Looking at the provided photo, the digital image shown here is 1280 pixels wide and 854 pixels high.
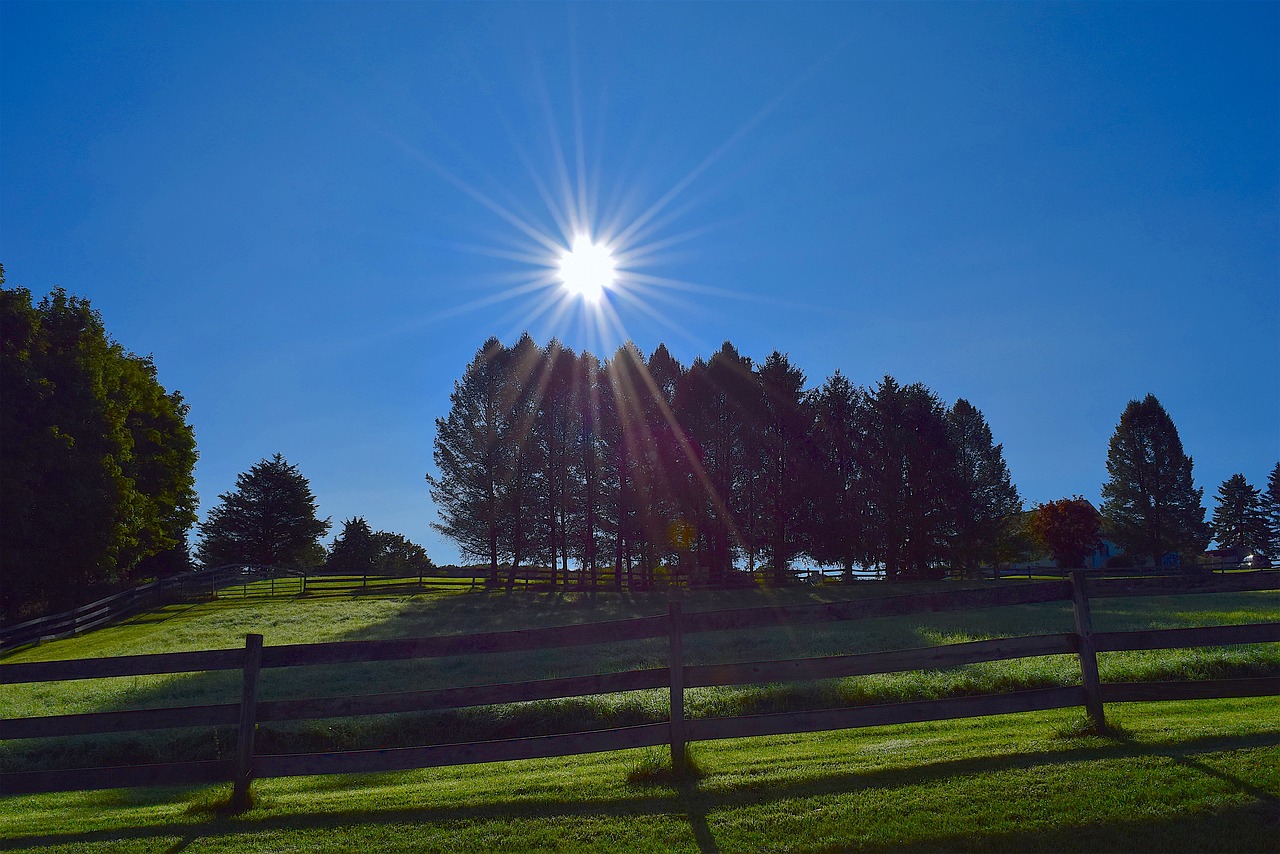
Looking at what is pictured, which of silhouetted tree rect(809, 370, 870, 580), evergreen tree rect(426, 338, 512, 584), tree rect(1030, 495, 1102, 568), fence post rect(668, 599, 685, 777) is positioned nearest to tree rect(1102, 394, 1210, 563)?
tree rect(1030, 495, 1102, 568)

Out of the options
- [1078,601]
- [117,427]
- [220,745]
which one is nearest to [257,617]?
[117,427]

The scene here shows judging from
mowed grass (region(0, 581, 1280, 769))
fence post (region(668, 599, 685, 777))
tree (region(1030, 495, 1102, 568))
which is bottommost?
mowed grass (region(0, 581, 1280, 769))

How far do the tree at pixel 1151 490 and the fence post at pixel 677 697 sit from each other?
67.0m

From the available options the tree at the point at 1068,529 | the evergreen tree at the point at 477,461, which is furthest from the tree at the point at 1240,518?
the evergreen tree at the point at 477,461

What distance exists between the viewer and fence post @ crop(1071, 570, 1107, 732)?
7223 mm

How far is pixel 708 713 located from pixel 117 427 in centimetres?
3308

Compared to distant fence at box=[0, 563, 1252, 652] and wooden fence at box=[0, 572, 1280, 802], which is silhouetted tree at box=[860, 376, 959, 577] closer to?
distant fence at box=[0, 563, 1252, 652]

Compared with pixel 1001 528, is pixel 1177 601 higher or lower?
lower

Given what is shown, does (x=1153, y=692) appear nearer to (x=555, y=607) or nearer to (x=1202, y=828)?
(x=1202, y=828)

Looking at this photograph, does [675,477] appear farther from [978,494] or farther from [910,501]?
[978,494]

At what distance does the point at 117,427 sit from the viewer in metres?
34.7

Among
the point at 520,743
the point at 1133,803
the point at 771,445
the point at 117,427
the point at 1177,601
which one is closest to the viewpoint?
the point at 1133,803

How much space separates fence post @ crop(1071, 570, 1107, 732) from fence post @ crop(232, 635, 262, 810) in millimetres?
7743

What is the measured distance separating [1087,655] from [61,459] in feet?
118
